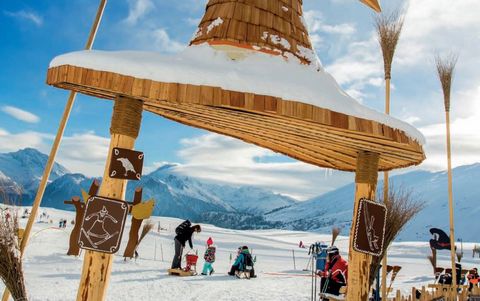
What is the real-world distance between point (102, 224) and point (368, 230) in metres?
2.16

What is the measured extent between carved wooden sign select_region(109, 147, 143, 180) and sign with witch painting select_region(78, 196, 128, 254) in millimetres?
167

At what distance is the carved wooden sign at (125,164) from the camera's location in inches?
108

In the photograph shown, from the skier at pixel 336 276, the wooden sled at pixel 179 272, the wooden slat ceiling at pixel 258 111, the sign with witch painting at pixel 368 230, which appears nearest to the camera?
the wooden slat ceiling at pixel 258 111

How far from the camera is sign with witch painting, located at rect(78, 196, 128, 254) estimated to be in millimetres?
2701

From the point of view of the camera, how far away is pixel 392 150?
3398mm

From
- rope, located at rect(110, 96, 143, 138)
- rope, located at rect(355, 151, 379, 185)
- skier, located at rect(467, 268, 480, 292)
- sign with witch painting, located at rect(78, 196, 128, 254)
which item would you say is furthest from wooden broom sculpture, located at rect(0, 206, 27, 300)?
skier, located at rect(467, 268, 480, 292)

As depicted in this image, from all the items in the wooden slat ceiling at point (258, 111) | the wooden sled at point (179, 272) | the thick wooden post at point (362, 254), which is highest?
the wooden slat ceiling at point (258, 111)

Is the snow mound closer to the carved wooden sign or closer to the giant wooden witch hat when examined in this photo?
the giant wooden witch hat

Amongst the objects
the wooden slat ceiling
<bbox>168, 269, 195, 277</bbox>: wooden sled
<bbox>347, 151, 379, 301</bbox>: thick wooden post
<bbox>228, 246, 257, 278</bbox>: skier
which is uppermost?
the wooden slat ceiling

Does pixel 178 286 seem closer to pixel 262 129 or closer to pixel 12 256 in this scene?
pixel 12 256

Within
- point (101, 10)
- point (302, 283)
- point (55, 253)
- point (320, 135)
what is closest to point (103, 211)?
point (320, 135)

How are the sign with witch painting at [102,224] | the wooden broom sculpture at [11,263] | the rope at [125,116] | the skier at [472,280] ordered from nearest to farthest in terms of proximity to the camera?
the sign with witch painting at [102,224] < the rope at [125,116] < the wooden broom sculpture at [11,263] < the skier at [472,280]

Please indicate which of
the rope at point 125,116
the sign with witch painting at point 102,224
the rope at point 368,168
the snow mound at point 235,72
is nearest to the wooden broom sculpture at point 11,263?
the sign with witch painting at point 102,224

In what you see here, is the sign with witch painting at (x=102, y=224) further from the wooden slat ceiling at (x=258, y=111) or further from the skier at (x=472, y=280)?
the skier at (x=472, y=280)
